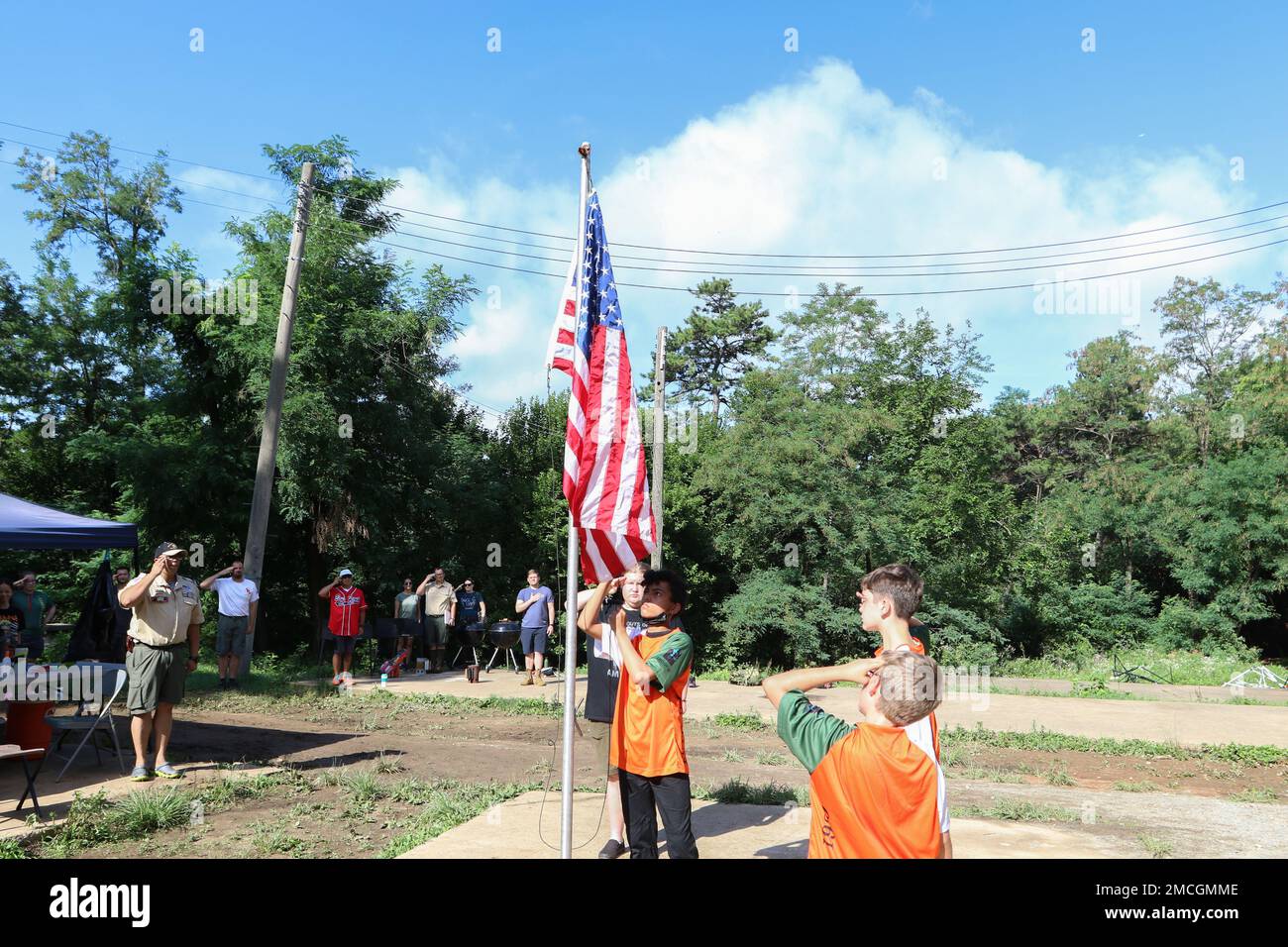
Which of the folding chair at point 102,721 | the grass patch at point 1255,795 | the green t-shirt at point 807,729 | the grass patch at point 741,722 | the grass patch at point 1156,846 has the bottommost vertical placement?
the grass patch at point 741,722

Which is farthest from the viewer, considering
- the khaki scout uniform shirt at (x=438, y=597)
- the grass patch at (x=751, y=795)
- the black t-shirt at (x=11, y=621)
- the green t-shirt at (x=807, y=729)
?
the khaki scout uniform shirt at (x=438, y=597)

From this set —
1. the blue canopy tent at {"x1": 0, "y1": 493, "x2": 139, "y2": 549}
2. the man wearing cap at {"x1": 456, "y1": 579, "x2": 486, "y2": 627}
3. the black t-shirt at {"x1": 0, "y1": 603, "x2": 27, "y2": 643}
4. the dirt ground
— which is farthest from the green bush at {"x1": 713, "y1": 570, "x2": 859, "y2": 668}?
the blue canopy tent at {"x1": 0, "y1": 493, "x2": 139, "y2": 549}

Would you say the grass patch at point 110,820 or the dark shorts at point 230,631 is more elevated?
the dark shorts at point 230,631

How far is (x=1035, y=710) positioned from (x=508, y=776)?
10.5 meters

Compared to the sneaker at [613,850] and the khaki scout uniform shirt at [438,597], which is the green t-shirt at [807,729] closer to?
the sneaker at [613,850]

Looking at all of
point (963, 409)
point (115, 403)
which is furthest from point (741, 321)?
point (115, 403)

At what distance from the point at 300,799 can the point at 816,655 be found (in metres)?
18.2

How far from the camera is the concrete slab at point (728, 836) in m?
5.80

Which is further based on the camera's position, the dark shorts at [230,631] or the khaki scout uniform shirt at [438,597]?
the khaki scout uniform shirt at [438,597]

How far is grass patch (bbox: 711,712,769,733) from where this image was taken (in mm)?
13078

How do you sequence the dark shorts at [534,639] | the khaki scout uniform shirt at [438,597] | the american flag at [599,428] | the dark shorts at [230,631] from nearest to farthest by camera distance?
1. the american flag at [599,428]
2. the dark shorts at [230,631]
3. the dark shorts at [534,639]
4. the khaki scout uniform shirt at [438,597]

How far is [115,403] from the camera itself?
2873 cm

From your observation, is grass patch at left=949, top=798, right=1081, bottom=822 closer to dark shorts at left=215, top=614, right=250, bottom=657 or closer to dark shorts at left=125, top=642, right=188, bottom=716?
dark shorts at left=125, top=642, right=188, bottom=716

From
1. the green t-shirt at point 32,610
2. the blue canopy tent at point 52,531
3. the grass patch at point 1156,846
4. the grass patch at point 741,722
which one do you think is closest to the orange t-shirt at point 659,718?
the grass patch at point 1156,846
